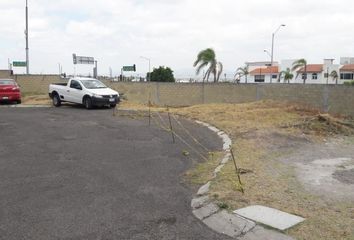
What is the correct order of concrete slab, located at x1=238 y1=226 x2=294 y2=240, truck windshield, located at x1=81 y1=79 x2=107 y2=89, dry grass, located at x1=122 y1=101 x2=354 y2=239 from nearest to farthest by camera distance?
1. concrete slab, located at x1=238 y1=226 x2=294 y2=240
2. dry grass, located at x1=122 y1=101 x2=354 y2=239
3. truck windshield, located at x1=81 y1=79 x2=107 y2=89

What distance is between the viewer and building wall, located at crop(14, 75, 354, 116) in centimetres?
1950

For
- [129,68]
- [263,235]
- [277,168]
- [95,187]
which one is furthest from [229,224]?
[129,68]

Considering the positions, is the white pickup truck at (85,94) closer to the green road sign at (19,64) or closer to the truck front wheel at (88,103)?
the truck front wheel at (88,103)

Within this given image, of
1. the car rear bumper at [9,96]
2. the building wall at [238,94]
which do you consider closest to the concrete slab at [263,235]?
the building wall at [238,94]

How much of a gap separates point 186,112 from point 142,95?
295 inches

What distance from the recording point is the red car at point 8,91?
27866mm

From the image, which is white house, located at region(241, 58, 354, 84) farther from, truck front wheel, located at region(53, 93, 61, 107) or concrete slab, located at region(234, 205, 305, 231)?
concrete slab, located at region(234, 205, 305, 231)

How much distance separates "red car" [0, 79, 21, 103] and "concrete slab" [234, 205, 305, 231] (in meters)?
→ 24.8

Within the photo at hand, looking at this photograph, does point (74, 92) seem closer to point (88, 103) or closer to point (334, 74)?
point (88, 103)

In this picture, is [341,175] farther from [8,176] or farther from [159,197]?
[8,176]

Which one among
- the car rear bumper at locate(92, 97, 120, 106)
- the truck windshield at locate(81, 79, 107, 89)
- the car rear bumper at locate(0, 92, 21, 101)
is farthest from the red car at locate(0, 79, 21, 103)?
the car rear bumper at locate(92, 97, 120, 106)

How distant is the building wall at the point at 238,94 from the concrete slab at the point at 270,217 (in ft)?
47.0

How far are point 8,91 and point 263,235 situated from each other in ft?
84.2

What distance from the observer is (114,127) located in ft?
51.0
